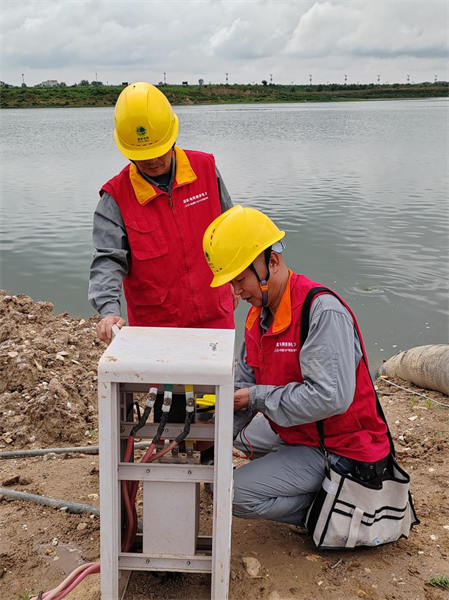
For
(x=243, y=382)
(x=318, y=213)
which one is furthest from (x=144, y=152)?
(x=318, y=213)

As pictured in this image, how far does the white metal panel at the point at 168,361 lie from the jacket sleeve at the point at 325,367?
374mm

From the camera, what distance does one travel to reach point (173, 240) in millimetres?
3297

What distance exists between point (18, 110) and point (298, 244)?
138 ft

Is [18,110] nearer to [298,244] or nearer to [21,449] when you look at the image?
[298,244]

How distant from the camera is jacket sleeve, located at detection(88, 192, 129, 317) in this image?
10.4ft

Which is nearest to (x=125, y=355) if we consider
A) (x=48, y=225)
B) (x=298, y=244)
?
(x=298, y=244)

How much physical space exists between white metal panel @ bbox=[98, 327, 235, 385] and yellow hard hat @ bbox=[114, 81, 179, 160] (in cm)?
109

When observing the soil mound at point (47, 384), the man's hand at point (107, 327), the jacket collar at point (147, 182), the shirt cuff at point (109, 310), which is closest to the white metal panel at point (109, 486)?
the man's hand at point (107, 327)

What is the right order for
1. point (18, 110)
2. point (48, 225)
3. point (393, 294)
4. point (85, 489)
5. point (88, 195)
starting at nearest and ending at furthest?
1. point (85, 489)
2. point (393, 294)
3. point (48, 225)
4. point (88, 195)
5. point (18, 110)

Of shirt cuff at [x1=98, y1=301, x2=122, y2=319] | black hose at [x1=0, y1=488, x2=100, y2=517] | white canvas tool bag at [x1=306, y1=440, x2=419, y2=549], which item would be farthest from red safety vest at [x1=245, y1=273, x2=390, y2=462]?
black hose at [x1=0, y1=488, x2=100, y2=517]

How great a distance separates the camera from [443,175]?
1669 centimetres

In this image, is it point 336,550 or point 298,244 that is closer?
point 336,550

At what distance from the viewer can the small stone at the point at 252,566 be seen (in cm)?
273

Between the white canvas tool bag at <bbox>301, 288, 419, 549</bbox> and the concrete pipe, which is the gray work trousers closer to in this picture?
the white canvas tool bag at <bbox>301, 288, 419, 549</bbox>
